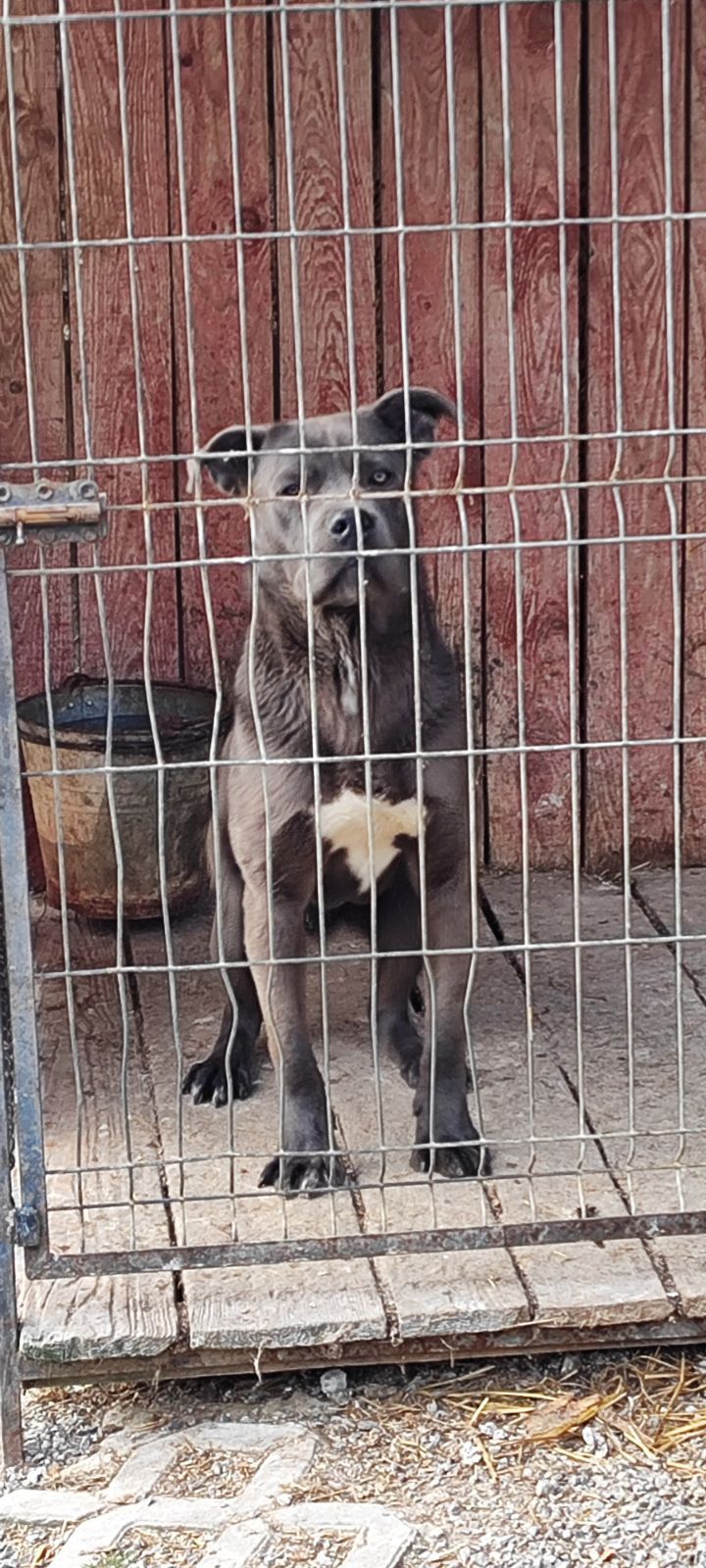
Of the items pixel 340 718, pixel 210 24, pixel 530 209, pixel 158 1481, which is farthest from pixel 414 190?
pixel 158 1481

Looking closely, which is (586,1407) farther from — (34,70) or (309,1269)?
(34,70)

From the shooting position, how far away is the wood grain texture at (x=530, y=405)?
5309 millimetres

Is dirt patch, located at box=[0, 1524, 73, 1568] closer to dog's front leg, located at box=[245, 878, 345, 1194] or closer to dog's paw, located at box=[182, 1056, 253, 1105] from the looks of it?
dog's front leg, located at box=[245, 878, 345, 1194]

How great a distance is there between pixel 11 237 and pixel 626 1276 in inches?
134

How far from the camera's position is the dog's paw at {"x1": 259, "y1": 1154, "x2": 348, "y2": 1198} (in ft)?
12.8

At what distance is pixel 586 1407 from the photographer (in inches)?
135

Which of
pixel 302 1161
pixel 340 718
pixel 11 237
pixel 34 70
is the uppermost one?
pixel 34 70

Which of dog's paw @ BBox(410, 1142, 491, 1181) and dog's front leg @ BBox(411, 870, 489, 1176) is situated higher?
dog's front leg @ BBox(411, 870, 489, 1176)

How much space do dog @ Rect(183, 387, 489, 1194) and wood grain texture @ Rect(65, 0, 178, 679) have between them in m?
1.13

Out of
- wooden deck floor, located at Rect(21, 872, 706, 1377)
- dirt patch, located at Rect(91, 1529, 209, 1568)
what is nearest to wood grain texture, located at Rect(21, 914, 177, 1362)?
wooden deck floor, located at Rect(21, 872, 706, 1377)

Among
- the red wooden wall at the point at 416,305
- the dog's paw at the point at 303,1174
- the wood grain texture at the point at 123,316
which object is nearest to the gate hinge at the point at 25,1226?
the dog's paw at the point at 303,1174

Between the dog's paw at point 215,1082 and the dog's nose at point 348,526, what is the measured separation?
1311 mm

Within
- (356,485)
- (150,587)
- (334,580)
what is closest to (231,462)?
(334,580)

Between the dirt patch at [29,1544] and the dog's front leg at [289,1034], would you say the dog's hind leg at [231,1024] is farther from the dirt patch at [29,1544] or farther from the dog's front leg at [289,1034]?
the dirt patch at [29,1544]
